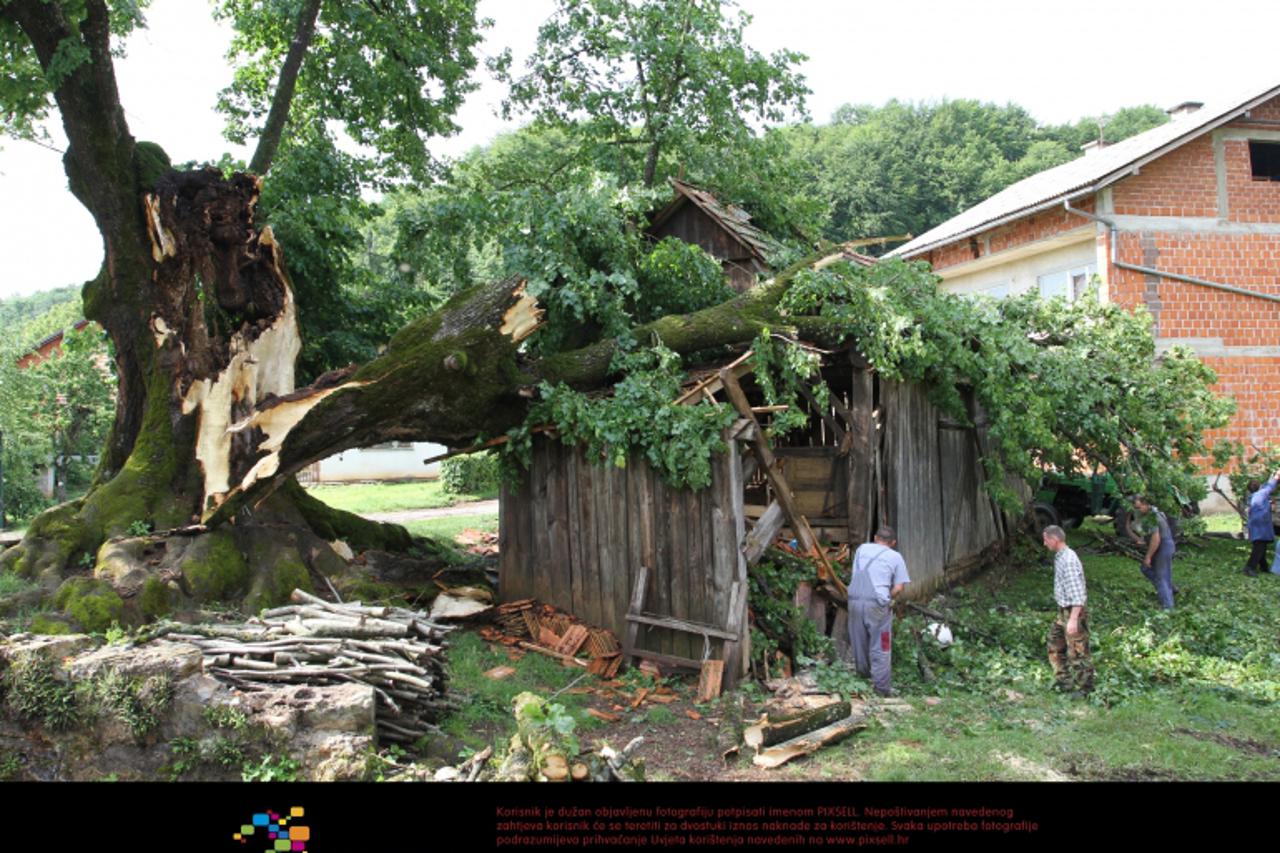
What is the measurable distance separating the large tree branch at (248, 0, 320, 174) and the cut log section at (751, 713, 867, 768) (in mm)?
10395

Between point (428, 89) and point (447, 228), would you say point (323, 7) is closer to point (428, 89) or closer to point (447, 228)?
point (428, 89)

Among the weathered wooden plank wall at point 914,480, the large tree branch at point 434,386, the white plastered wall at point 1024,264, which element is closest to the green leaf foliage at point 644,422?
the large tree branch at point 434,386

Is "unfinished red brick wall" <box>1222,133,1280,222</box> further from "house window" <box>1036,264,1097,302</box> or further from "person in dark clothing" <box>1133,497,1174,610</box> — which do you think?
"person in dark clothing" <box>1133,497,1174,610</box>

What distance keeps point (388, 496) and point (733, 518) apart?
62.4 ft

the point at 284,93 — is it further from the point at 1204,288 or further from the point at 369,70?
the point at 1204,288

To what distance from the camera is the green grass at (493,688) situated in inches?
270

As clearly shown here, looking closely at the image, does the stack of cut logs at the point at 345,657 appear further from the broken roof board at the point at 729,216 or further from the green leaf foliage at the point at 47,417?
the green leaf foliage at the point at 47,417

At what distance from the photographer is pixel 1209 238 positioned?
1827 cm

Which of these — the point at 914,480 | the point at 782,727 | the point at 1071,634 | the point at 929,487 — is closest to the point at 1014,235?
the point at 929,487

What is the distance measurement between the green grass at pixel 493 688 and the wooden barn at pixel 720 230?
7.65 m

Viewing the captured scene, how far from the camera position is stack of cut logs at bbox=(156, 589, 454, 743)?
6.15 m

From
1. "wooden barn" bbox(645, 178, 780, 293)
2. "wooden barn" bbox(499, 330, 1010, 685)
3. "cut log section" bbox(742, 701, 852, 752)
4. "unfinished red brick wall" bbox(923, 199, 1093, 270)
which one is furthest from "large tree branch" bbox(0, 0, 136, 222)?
"unfinished red brick wall" bbox(923, 199, 1093, 270)
